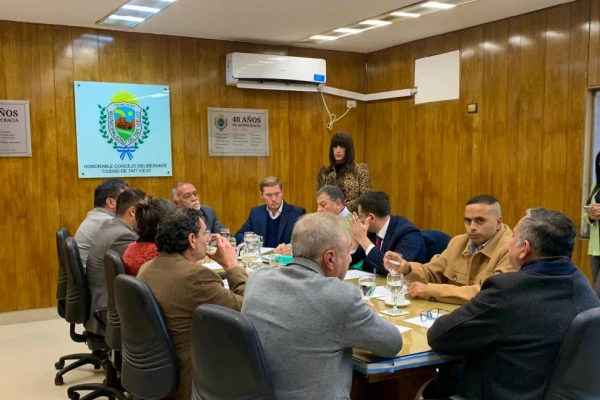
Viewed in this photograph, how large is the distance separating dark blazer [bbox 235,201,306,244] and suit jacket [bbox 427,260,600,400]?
2.76 meters

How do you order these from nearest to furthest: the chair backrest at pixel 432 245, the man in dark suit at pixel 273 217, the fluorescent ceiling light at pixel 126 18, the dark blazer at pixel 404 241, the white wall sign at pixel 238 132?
1. the dark blazer at pixel 404 241
2. the chair backrest at pixel 432 245
3. the man in dark suit at pixel 273 217
4. the fluorescent ceiling light at pixel 126 18
5. the white wall sign at pixel 238 132

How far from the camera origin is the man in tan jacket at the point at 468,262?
257cm

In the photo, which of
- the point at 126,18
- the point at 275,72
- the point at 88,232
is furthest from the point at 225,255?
the point at 275,72

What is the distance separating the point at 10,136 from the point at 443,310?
168 inches

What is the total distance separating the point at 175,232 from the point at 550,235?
144 centimetres

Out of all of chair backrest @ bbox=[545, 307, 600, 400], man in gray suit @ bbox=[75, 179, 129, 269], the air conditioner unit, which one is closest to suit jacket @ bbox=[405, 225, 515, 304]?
chair backrest @ bbox=[545, 307, 600, 400]

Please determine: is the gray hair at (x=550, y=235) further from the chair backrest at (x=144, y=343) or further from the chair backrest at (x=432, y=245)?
the chair backrest at (x=432, y=245)

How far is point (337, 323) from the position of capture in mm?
1729

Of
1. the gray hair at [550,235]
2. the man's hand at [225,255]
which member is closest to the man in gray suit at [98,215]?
the man's hand at [225,255]

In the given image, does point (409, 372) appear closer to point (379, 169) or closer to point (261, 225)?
point (261, 225)

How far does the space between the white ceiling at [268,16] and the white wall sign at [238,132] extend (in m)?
0.80

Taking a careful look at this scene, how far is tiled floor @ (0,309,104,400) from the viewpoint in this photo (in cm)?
364

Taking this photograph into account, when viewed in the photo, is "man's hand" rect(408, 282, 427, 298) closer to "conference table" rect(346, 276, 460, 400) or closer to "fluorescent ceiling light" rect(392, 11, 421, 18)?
"conference table" rect(346, 276, 460, 400)

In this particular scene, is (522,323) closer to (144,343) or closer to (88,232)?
(144,343)
